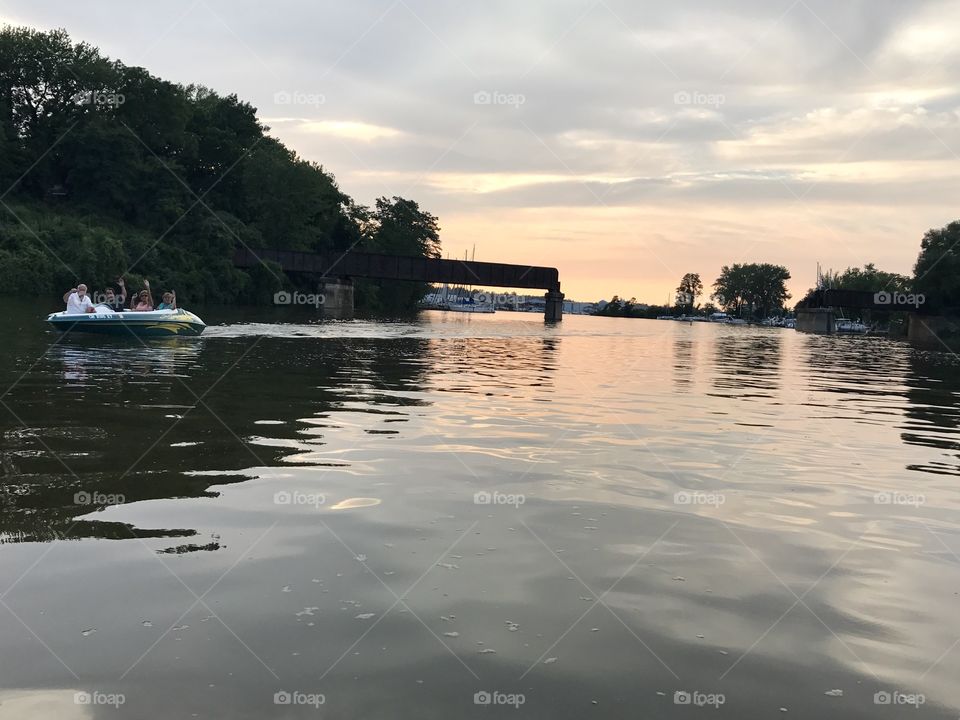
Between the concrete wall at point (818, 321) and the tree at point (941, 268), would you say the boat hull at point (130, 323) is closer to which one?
the tree at point (941, 268)

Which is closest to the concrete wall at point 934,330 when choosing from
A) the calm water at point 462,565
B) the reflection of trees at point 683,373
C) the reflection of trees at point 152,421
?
the reflection of trees at point 683,373

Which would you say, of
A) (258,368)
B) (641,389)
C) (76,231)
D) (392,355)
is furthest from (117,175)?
(641,389)

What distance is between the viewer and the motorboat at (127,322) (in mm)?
29578

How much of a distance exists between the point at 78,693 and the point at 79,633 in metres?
0.78

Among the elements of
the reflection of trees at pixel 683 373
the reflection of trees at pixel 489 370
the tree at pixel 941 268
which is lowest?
the reflection of trees at pixel 683 373

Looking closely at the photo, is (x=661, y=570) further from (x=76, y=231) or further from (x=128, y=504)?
(x=76, y=231)

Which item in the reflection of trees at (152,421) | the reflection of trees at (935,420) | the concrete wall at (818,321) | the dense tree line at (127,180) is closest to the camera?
the reflection of trees at (152,421)

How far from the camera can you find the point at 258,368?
22.2m

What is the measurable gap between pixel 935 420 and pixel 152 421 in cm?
1614

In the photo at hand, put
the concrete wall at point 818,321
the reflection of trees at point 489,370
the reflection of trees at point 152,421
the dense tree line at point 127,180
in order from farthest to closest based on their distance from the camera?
the concrete wall at point 818,321 → the dense tree line at point 127,180 → the reflection of trees at point 489,370 → the reflection of trees at point 152,421

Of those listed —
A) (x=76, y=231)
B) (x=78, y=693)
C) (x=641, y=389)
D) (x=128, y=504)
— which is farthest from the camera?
(x=76, y=231)

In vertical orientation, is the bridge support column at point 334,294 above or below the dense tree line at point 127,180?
below

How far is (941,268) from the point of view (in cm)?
10650

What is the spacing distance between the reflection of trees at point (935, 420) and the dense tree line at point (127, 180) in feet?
186
